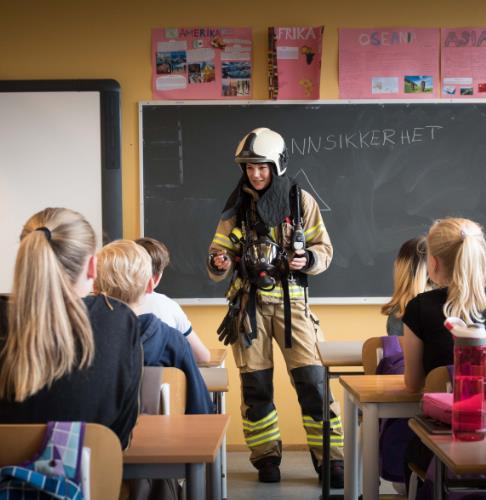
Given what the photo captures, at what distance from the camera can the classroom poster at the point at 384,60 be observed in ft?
15.5

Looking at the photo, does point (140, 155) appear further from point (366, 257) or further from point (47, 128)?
point (366, 257)

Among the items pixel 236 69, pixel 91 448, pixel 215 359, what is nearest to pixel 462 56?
pixel 236 69

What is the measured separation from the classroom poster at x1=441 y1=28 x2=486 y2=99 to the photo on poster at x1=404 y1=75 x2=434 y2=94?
78mm

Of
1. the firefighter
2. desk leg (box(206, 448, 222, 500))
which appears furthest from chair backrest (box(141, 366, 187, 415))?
the firefighter

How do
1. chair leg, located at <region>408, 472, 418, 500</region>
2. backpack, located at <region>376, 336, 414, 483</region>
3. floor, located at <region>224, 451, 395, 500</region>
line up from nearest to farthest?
1. chair leg, located at <region>408, 472, 418, 500</region>
2. backpack, located at <region>376, 336, 414, 483</region>
3. floor, located at <region>224, 451, 395, 500</region>

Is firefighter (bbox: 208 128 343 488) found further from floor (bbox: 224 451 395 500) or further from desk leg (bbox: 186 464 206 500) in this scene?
desk leg (bbox: 186 464 206 500)

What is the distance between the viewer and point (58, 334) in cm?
178

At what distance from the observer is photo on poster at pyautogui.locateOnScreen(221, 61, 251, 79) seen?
4734 mm

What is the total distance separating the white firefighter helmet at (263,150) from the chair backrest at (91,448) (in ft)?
7.71

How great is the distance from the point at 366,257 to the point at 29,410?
10.6ft

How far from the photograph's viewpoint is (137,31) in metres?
4.78

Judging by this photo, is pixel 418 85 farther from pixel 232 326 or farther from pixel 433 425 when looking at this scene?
pixel 433 425

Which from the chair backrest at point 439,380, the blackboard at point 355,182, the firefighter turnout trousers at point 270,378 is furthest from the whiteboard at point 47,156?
the chair backrest at point 439,380

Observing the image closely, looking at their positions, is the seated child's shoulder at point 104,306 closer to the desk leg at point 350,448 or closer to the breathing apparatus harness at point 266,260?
the desk leg at point 350,448
